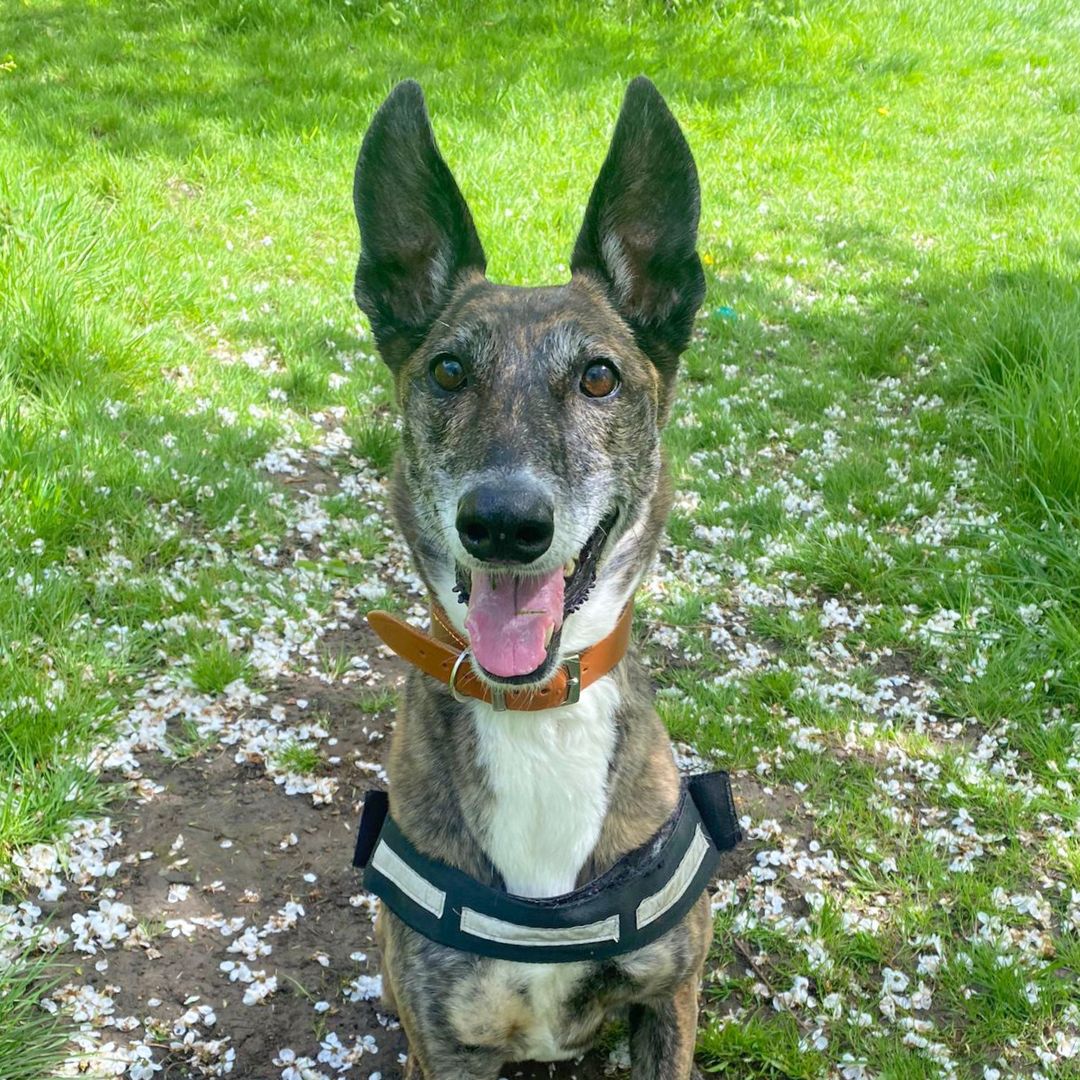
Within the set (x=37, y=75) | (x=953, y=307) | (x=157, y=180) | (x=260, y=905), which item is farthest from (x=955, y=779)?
(x=37, y=75)

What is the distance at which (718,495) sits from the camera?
5910 mm

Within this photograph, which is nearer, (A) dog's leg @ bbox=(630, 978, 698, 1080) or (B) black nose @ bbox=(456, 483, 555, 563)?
(B) black nose @ bbox=(456, 483, 555, 563)

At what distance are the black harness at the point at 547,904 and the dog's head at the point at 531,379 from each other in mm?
588

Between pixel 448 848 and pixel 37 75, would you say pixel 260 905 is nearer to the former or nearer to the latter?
pixel 448 848

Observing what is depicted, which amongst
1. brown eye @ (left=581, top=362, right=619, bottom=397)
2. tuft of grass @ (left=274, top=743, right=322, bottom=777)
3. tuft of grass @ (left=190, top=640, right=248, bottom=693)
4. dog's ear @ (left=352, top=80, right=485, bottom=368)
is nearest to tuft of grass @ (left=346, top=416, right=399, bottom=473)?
tuft of grass @ (left=190, top=640, right=248, bottom=693)

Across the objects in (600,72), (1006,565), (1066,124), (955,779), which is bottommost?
(955,779)

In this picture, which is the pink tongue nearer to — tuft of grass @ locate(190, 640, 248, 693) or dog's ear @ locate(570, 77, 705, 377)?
dog's ear @ locate(570, 77, 705, 377)

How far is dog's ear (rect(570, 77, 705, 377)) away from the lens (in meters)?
2.86

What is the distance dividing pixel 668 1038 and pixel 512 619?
1.30 metres

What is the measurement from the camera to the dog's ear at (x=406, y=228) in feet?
9.54

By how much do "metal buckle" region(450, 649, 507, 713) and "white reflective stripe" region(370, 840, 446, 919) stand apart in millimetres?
469

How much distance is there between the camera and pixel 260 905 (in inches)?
140

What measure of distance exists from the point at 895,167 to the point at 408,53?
18.0ft

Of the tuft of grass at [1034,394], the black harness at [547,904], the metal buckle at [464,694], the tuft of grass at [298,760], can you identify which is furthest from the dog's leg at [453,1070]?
the tuft of grass at [1034,394]
